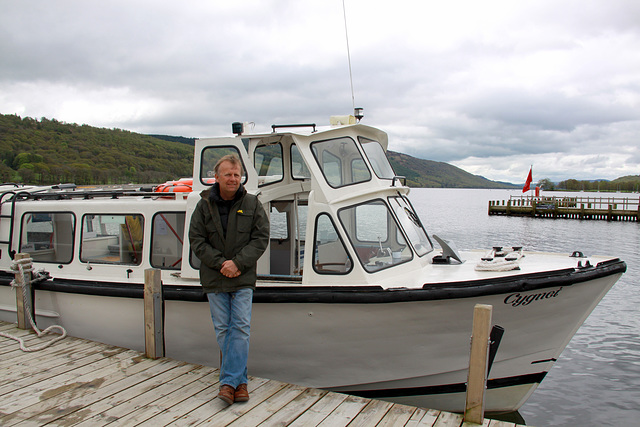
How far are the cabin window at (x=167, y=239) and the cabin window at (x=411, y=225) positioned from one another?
270 centimetres

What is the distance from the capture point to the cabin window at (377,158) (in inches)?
220

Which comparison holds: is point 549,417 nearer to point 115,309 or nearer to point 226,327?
point 226,327

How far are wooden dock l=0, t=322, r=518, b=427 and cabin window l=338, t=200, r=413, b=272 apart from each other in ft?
5.34

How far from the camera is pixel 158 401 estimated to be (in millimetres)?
4020

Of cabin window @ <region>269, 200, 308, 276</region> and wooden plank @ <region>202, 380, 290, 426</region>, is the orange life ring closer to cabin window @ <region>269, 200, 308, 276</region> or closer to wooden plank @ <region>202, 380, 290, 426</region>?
cabin window @ <region>269, 200, 308, 276</region>

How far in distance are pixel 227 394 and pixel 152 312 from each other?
63.0 inches

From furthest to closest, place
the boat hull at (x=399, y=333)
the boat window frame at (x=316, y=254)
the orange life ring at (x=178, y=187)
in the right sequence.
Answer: the orange life ring at (x=178, y=187) → the boat window frame at (x=316, y=254) → the boat hull at (x=399, y=333)

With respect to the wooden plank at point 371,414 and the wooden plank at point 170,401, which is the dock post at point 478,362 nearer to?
the wooden plank at point 371,414

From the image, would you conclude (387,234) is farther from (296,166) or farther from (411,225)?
(296,166)

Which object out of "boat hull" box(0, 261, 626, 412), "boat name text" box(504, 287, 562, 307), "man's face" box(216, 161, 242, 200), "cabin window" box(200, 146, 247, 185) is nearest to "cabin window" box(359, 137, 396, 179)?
"cabin window" box(200, 146, 247, 185)

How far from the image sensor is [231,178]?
12.2 ft

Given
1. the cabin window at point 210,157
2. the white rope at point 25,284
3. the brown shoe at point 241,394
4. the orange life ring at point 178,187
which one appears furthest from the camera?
the orange life ring at point 178,187

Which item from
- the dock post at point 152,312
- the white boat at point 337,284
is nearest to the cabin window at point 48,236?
the white boat at point 337,284

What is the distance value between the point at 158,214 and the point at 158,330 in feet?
4.90
